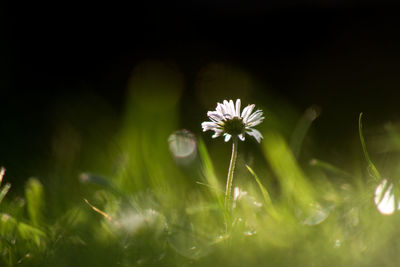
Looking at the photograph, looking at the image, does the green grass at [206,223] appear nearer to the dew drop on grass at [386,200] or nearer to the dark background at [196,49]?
the dew drop on grass at [386,200]

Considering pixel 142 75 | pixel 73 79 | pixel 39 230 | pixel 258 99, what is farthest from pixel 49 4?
pixel 39 230

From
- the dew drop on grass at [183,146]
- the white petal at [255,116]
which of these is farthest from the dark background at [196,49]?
the white petal at [255,116]

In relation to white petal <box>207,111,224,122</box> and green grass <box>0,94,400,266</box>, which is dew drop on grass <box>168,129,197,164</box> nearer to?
green grass <box>0,94,400,266</box>

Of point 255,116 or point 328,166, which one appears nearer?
point 255,116

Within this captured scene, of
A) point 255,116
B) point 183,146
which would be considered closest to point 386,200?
point 255,116

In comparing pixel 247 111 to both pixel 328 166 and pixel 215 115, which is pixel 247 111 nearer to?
pixel 215 115

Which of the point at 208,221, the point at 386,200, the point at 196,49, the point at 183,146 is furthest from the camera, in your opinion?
the point at 196,49

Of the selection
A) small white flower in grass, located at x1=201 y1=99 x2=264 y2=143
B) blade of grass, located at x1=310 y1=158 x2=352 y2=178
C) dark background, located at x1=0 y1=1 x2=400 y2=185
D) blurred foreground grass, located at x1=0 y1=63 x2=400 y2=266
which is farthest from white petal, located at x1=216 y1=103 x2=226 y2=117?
dark background, located at x1=0 y1=1 x2=400 y2=185

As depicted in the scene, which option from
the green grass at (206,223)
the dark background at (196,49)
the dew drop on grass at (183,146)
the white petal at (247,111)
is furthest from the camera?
the dark background at (196,49)
